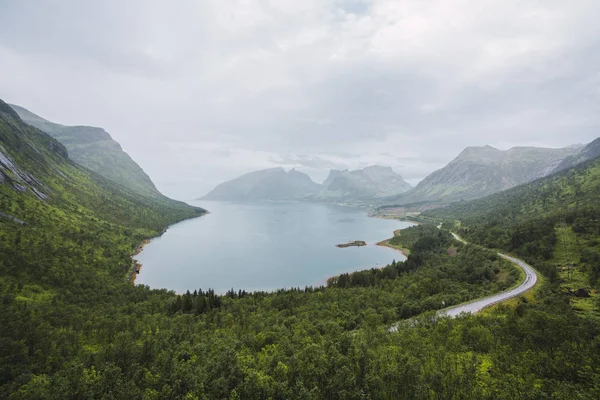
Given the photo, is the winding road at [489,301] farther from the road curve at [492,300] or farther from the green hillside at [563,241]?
the green hillside at [563,241]

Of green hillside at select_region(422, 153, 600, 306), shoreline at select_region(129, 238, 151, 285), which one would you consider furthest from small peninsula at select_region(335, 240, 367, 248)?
shoreline at select_region(129, 238, 151, 285)

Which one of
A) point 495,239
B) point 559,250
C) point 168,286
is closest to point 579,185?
point 495,239

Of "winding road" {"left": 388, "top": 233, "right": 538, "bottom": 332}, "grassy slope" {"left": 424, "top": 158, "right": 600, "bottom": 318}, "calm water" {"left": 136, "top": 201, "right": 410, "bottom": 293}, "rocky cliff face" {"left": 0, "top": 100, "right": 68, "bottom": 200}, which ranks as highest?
"rocky cliff face" {"left": 0, "top": 100, "right": 68, "bottom": 200}

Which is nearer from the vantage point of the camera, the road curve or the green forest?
the green forest

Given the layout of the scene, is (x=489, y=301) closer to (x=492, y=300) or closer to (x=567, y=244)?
(x=492, y=300)

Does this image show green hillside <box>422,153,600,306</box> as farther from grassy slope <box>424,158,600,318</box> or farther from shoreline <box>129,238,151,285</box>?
shoreline <box>129,238,151,285</box>

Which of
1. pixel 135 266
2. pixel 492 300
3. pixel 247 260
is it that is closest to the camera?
pixel 492 300

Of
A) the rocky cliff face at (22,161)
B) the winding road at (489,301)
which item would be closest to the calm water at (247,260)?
the rocky cliff face at (22,161)

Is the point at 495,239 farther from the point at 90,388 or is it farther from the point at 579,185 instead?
the point at 90,388

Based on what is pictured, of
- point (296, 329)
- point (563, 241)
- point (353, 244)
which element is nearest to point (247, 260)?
point (353, 244)
